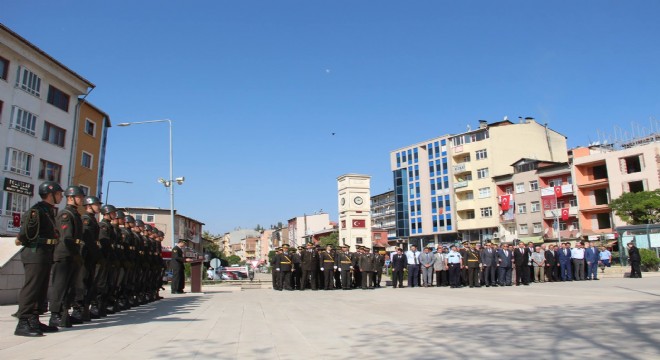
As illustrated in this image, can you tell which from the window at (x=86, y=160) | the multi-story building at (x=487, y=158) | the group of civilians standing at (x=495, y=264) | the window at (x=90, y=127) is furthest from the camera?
the multi-story building at (x=487, y=158)

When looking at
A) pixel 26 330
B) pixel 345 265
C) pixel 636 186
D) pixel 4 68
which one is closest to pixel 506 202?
pixel 636 186

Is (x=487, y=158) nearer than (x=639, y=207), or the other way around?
(x=639, y=207)

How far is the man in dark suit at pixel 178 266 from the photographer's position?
679 inches

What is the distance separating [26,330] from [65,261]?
1173 millimetres

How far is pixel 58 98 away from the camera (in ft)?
119

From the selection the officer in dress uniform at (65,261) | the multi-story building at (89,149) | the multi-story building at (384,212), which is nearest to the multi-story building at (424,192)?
the multi-story building at (384,212)

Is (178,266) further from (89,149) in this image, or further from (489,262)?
(89,149)

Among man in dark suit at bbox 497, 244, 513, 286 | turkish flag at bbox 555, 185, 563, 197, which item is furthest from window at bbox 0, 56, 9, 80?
turkish flag at bbox 555, 185, 563, 197

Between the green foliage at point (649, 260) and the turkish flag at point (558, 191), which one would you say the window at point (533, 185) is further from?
the green foliage at point (649, 260)

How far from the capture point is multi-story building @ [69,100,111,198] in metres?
38.5

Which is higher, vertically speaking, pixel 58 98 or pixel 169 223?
pixel 58 98

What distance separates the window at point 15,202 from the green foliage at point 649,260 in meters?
36.8

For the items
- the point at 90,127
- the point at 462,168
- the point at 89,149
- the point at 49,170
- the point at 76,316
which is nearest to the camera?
the point at 76,316

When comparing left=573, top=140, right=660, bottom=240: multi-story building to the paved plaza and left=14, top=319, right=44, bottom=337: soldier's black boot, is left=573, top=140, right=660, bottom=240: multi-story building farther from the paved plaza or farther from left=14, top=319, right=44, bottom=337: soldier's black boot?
left=14, top=319, right=44, bottom=337: soldier's black boot
